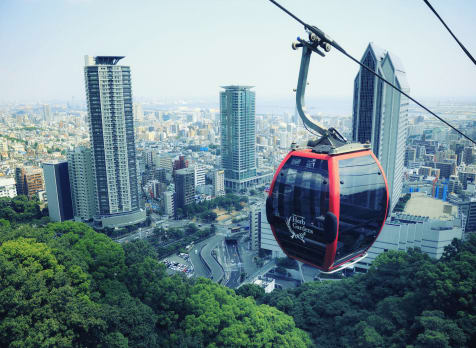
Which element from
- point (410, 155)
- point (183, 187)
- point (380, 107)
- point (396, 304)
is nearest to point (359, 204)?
point (396, 304)

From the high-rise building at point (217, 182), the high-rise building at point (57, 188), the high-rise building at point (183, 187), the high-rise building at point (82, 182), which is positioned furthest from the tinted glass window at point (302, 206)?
the high-rise building at point (217, 182)

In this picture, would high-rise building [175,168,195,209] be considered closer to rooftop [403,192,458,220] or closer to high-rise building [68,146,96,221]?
high-rise building [68,146,96,221]

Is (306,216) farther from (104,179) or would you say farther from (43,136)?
(43,136)

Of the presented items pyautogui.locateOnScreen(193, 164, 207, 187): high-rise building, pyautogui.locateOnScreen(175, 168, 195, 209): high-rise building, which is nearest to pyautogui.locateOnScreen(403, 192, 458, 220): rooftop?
pyautogui.locateOnScreen(175, 168, 195, 209): high-rise building

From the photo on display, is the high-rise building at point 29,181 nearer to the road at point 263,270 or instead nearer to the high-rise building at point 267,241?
the high-rise building at point 267,241

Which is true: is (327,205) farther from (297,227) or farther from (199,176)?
(199,176)

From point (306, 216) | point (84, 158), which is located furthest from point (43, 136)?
point (306, 216)
